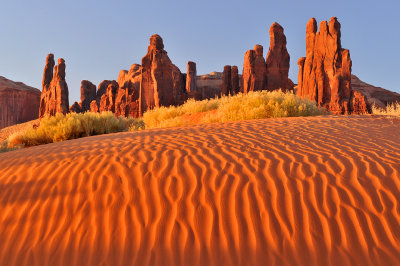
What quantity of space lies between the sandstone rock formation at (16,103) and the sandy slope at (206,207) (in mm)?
56522

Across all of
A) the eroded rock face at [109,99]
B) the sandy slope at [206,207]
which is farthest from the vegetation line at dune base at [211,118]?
the eroded rock face at [109,99]

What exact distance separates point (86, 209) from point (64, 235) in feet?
1.26

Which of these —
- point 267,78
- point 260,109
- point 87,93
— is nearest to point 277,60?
point 267,78

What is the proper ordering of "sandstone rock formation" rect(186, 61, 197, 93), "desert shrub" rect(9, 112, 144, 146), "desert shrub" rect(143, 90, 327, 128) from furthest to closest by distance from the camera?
"sandstone rock formation" rect(186, 61, 197, 93) < "desert shrub" rect(9, 112, 144, 146) < "desert shrub" rect(143, 90, 327, 128)

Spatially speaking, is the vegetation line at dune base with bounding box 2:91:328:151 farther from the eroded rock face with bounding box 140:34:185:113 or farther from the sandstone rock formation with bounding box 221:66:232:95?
the sandstone rock formation with bounding box 221:66:232:95

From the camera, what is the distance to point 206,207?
3.01 m

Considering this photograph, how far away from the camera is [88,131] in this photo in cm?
1141

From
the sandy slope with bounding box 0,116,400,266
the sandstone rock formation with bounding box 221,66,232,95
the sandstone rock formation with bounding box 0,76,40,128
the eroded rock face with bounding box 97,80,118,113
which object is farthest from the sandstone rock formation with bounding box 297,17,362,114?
the sandstone rock formation with bounding box 0,76,40,128

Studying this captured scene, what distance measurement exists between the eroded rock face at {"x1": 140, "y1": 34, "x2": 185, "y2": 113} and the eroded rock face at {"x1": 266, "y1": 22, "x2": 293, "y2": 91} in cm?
1582

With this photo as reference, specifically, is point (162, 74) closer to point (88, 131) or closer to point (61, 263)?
point (88, 131)

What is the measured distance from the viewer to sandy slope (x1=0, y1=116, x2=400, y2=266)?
8.14 feet

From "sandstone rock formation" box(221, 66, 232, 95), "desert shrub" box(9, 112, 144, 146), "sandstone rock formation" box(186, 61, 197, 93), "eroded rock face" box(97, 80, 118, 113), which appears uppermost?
"sandstone rock formation" box(186, 61, 197, 93)

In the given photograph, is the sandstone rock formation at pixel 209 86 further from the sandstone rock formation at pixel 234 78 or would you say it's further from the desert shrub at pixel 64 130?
the desert shrub at pixel 64 130

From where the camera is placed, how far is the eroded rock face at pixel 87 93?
5684cm
